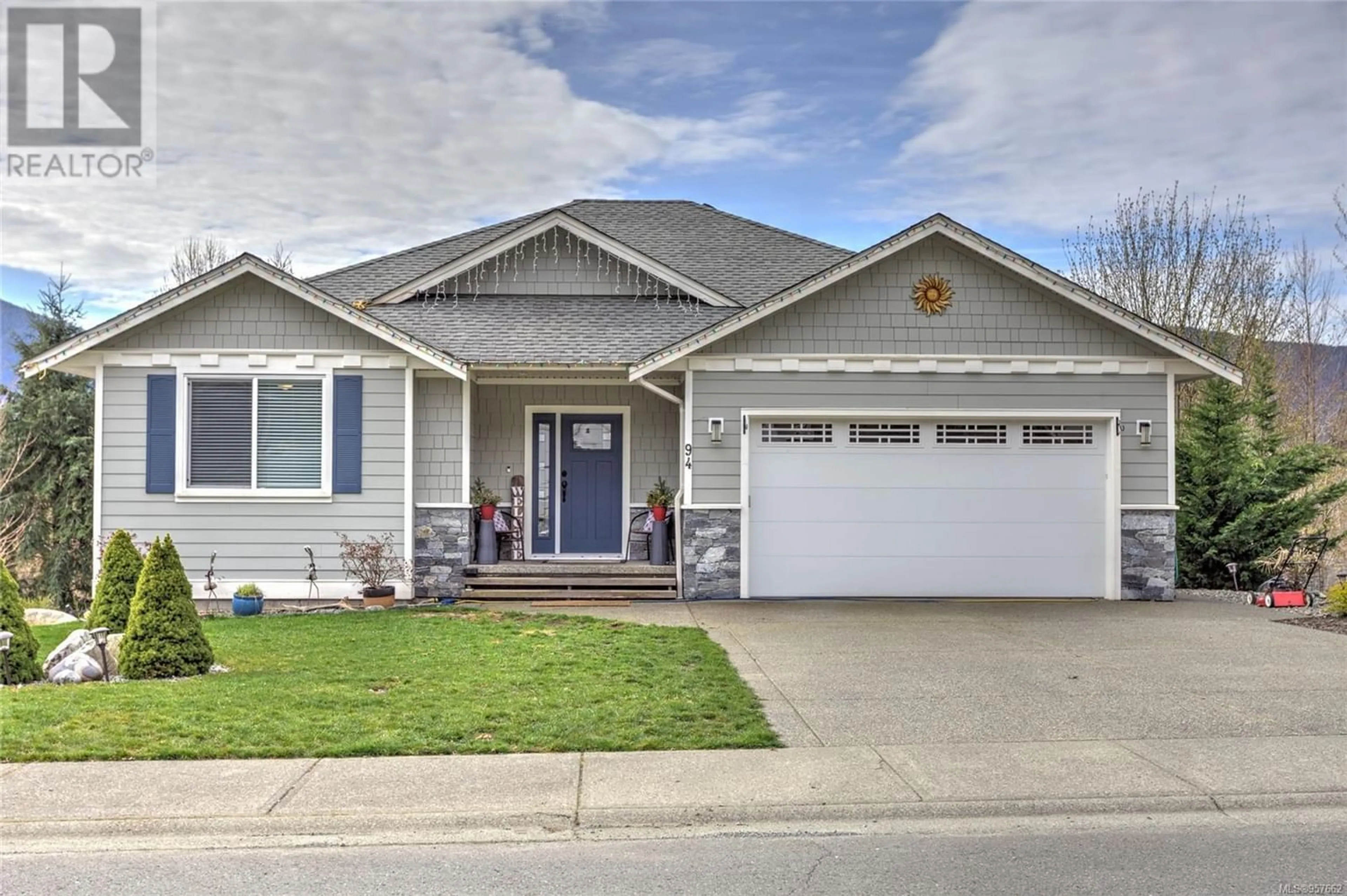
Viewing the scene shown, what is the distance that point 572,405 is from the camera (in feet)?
49.9

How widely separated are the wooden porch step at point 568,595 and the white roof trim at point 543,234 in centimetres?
489

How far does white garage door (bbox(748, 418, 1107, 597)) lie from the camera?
13328mm

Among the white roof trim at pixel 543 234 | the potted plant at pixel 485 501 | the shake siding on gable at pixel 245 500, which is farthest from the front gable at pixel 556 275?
the potted plant at pixel 485 501

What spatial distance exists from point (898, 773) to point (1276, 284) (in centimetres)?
2214

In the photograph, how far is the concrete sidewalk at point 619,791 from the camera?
5.11 meters

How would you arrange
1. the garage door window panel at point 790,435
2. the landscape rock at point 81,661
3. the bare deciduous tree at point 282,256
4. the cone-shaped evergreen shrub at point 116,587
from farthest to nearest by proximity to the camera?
the bare deciduous tree at point 282,256
the garage door window panel at point 790,435
the cone-shaped evergreen shrub at point 116,587
the landscape rock at point 81,661

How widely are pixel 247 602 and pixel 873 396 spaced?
27.6 ft

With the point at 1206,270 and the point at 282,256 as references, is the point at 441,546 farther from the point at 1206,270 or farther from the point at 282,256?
the point at 282,256

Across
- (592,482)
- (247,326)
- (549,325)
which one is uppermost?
(549,325)

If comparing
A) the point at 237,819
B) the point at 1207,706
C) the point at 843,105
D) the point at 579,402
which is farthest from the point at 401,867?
the point at 843,105

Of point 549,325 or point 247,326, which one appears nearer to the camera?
point 247,326

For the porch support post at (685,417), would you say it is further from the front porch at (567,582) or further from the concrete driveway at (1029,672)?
the concrete driveway at (1029,672)

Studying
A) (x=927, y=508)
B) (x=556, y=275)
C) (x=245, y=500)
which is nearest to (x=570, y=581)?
(x=245, y=500)

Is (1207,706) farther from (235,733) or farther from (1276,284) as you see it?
(1276,284)
